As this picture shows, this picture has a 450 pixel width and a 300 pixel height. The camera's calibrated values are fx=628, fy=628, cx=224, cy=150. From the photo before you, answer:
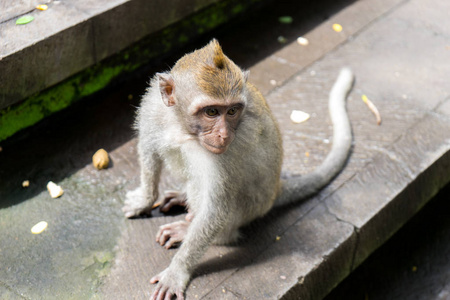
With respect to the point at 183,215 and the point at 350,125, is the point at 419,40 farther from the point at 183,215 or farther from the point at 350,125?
the point at 183,215

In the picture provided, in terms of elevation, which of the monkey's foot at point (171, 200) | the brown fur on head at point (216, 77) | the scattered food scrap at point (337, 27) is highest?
the brown fur on head at point (216, 77)

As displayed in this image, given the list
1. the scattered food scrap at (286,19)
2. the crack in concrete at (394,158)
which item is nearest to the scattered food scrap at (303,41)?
the scattered food scrap at (286,19)

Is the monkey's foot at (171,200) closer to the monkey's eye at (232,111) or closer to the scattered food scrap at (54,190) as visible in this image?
the scattered food scrap at (54,190)

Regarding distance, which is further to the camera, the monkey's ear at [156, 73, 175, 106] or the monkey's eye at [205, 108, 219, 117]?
the monkey's ear at [156, 73, 175, 106]

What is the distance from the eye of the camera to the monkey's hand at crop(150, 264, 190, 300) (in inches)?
155

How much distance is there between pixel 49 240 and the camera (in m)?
4.38

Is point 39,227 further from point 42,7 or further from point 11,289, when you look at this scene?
point 42,7

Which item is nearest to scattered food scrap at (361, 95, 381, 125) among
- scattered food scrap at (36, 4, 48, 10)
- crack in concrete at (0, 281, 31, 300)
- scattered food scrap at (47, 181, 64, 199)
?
scattered food scrap at (47, 181, 64, 199)

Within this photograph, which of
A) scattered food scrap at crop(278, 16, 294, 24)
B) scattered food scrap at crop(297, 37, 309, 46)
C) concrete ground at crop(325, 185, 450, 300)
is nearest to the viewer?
concrete ground at crop(325, 185, 450, 300)

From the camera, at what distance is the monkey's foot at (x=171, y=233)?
4.30 m

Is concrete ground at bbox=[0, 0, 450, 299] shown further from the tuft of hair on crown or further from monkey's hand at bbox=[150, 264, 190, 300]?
the tuft of hair on crown

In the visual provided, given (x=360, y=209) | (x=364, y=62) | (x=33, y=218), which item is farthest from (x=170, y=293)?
(x=364, y=62)

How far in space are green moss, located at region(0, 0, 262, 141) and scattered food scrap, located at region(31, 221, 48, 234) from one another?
3.24ft

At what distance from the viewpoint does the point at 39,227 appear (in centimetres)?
446
